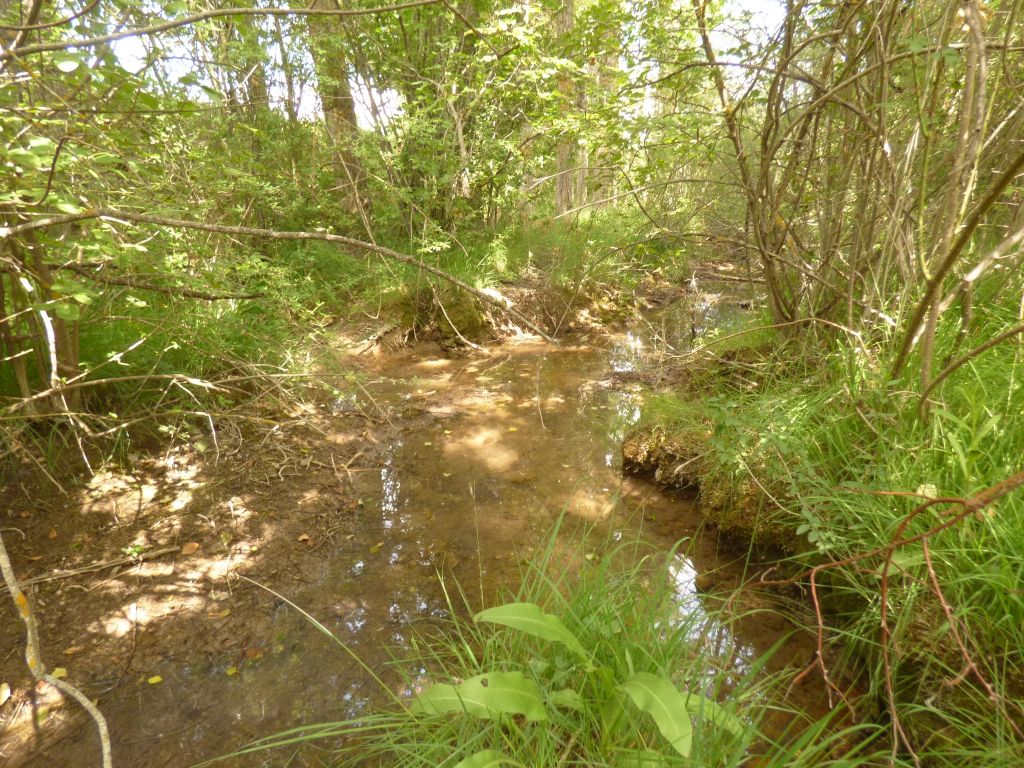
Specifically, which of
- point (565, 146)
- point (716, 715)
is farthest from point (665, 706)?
point (565, 146)

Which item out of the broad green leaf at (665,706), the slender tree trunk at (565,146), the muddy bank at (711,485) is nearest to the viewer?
the broad green leaf at (665,706)

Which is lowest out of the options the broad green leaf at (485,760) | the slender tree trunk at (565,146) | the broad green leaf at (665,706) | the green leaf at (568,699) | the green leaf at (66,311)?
the green leaf at (568,699)

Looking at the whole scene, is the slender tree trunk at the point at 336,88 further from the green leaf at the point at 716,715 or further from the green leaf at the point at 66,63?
the green leaf at the point at 716,715

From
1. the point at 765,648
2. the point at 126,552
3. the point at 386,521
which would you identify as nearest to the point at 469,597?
the point at 386,521

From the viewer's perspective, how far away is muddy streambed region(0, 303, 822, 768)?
2045 millimetres

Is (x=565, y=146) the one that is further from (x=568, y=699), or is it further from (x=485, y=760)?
(x=485, y=760)

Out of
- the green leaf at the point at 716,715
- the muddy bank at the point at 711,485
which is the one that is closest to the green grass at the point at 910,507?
the muddy bank at the point at 711,485

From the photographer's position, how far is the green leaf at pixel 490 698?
1.51 m

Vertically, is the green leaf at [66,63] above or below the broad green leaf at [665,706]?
above

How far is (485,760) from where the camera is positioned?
4.66ft

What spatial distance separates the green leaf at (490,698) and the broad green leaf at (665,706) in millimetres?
278

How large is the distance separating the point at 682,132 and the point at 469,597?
3.30m

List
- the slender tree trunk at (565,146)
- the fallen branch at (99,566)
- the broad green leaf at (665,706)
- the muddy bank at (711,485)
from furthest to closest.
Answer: the slender tree trunk at (565,146) < the muddy bank at (711,485) < the fallen branch at (99,566) < the broad green leaf at (665,706)

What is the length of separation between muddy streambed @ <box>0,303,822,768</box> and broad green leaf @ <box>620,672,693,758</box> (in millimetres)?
479
